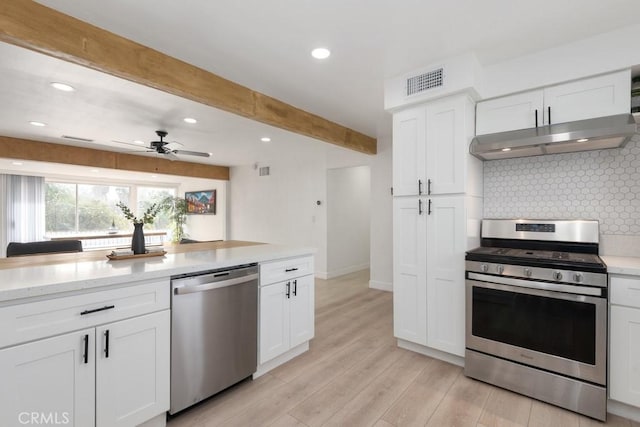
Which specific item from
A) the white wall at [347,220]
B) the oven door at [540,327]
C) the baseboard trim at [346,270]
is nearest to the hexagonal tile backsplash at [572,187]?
the oven door at [540,327]

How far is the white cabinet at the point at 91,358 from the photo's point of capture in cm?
127

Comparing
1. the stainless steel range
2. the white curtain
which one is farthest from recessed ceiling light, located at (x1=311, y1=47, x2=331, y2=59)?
the white curtain

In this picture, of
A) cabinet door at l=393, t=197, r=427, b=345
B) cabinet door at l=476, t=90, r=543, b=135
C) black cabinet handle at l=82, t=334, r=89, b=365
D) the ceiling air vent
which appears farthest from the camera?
cabinet door at l=393, t=197, r=427, b=345

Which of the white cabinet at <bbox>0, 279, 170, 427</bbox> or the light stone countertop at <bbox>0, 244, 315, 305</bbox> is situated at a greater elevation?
the light stone countertop at <bbox>0, 244, 315, 305</bbox>

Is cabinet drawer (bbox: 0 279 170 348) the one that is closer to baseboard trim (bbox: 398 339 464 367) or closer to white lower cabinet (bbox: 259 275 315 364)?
white lower cabinet (bbox: 259 275 315 364)

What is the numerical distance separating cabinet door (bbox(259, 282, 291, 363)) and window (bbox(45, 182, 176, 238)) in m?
6.95

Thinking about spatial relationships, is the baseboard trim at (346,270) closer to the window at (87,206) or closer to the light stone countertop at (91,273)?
the light stone countertop at (91,273)

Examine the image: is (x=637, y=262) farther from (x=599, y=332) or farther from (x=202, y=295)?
(x=202, y=295)

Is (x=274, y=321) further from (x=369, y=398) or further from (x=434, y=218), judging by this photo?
(x=434, y=218)

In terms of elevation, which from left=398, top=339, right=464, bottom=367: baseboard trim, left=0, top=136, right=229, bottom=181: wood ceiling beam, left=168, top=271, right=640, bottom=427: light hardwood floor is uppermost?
left=0, top=136, right=229, bottom=181: wood ceiling beam

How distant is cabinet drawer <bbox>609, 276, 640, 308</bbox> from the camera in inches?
68.5

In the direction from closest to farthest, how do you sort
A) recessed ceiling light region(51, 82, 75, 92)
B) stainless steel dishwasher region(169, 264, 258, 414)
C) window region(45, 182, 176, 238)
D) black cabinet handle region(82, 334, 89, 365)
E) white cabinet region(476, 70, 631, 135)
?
black cabinet handle region(82, 334, 89, 365) → stainless steel dishwasher region(169, 264, 258, 414) → white cabinet region(476, 70, 631, 135) → recessed ceiling light region(51, 82, 75, 92) → window region(45, 182, 176, 238)

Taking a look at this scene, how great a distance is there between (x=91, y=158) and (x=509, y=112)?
21.0 feet

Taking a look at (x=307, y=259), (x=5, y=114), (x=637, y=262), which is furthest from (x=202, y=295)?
(x=5, y=114)
